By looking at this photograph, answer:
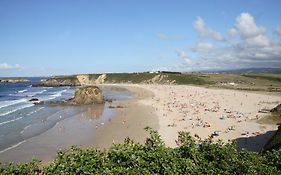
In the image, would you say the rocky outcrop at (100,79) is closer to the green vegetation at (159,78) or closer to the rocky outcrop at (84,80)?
the green vegetation at (159,78)

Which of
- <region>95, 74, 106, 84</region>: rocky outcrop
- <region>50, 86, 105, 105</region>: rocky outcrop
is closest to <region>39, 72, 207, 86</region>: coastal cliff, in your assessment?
<region>95, 74, 106, 84</region>: rocky outcrop

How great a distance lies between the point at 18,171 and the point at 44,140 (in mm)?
24145

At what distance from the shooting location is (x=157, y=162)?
453 inches

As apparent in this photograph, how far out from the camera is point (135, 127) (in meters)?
40.3

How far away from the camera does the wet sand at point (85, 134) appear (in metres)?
29.7

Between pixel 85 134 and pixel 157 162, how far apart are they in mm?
27077

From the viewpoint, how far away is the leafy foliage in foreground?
11.0 meters

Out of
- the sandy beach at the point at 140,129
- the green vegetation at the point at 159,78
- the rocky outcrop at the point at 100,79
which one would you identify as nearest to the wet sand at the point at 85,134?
the sandy beach at the point at 140,129

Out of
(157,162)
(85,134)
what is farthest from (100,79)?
(157,162)

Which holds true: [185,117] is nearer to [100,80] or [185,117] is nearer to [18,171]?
[18,171]

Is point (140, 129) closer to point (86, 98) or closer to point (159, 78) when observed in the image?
point (86, 98)

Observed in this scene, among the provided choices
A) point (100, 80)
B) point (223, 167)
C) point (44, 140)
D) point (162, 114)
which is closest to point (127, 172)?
point (223, 167)

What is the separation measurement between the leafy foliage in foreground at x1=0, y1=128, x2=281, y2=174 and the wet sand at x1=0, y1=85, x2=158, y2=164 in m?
15.5

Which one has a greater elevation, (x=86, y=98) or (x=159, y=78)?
(x=159, y=78)
